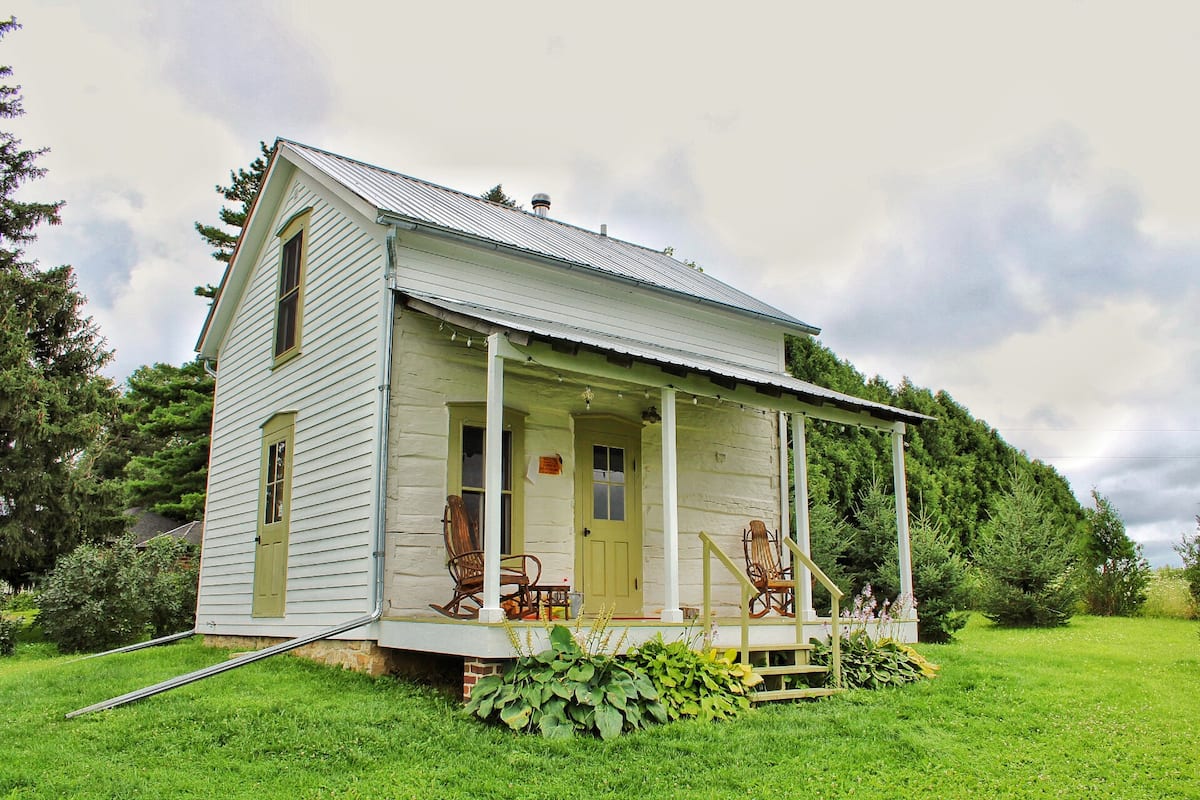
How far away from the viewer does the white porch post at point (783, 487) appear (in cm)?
A: 1062

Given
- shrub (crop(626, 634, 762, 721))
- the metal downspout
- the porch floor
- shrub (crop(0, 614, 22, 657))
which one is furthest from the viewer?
shrub (crop(0, 614, 22, 657))

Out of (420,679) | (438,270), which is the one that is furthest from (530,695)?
(438,270)

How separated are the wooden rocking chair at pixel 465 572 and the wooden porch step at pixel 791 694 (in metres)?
2.00

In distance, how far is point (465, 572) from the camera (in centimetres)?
768

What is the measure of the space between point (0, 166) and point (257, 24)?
16666 mm

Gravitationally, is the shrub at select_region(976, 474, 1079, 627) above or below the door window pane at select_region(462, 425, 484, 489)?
below

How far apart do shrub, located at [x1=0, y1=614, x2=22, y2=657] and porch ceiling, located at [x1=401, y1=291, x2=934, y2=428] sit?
9969 millimetres

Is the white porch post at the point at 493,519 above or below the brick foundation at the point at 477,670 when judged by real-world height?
above

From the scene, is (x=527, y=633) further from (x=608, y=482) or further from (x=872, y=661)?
(x=872, y=661)

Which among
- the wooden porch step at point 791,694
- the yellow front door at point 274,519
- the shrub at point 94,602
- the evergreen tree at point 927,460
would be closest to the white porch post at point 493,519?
the wooden porch step at point 791,694

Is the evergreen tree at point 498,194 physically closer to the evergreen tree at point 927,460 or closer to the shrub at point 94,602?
the evergreen tree at point 927,460

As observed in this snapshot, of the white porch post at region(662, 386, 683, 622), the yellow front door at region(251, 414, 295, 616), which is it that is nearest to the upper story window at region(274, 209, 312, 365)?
the yellow front door at region(251, 414, 295, 616)

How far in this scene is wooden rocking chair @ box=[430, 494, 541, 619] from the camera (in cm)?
750

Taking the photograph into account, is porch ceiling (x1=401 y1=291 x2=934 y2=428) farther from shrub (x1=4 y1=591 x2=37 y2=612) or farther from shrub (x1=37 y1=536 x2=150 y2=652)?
shrub (x1=4 y1=591 x2=37 y2=612)
